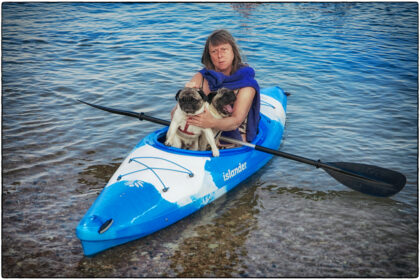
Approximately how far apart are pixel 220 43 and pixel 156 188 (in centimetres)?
165

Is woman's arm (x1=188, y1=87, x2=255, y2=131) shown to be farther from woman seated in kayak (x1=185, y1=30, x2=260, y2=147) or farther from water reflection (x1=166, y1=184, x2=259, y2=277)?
water reflection (x1=166, y1=184, x2=259, y2=277)

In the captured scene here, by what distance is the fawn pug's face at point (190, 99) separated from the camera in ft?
11.4

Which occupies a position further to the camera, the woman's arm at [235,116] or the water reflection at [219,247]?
the woman's arm at [235,116]

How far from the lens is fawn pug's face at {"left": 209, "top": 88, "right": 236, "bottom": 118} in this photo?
3754 mm

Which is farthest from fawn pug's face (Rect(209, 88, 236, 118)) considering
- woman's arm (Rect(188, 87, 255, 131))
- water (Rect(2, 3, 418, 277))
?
water (Rect(2, 3, 418, 277))

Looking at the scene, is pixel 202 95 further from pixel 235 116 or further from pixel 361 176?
pixel 361 176

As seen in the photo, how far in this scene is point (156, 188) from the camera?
142 inches

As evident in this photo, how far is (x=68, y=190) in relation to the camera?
434cm

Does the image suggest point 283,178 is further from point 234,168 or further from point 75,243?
point 75,243

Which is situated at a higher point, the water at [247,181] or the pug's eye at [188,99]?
the pug's eye at [188,99]

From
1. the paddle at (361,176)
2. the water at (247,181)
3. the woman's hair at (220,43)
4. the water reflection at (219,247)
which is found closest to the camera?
the water reflection at (219,247)

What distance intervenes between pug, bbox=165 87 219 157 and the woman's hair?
70cm

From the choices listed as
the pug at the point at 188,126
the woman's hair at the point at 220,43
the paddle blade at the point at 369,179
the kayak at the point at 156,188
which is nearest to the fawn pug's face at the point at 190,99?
the pug at the point at 188,126

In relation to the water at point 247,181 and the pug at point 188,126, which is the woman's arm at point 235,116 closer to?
the pug at point 188,126
